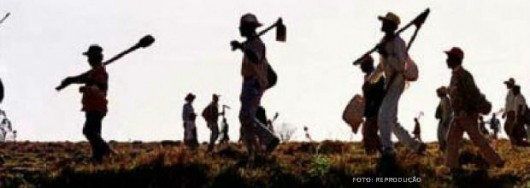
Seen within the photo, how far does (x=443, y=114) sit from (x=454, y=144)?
5.70 m

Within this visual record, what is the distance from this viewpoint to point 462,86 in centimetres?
1516

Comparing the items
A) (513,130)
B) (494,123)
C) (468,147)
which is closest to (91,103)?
(468,147)

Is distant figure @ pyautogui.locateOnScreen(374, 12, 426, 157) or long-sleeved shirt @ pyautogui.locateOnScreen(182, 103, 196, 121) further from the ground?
long-sleeved shirt @ pyautogui.locateOnScreen(182, 103, 196, 121)

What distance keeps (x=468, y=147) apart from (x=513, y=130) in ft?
25.0

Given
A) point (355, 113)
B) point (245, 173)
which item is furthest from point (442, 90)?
point (245, 173)

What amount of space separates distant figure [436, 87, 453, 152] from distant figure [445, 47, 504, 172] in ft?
16.8

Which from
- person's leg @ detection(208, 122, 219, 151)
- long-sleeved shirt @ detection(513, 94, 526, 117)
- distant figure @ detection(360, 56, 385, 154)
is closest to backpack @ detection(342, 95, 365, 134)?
distant figure @ detection(360, 56, 385, 154)

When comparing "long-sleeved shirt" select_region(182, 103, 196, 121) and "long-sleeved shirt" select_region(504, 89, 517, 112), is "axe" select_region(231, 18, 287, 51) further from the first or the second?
"long-sleeved shirt" select_region(182, 103, 196, 121)

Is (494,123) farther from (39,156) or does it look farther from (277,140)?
(277,140)

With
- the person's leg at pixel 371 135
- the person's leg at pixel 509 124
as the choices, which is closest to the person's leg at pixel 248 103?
the person's leg at pixel 371 135

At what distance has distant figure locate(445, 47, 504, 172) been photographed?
15156 mm

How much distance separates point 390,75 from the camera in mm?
15336

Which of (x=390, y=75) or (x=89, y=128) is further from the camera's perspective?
(x=89, y=128)

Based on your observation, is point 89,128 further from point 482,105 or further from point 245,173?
point 482,105
